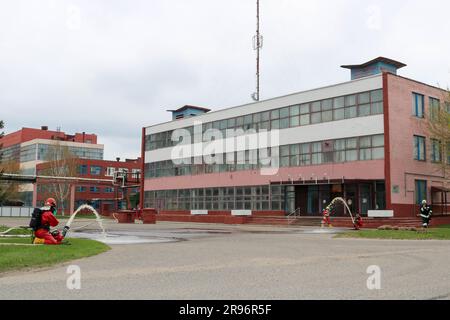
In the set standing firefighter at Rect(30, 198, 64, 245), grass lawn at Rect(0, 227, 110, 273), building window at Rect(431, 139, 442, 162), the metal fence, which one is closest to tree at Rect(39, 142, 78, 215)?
the metal fence

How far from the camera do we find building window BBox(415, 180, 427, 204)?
4050cm

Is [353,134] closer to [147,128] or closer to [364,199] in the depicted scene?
[364,199]

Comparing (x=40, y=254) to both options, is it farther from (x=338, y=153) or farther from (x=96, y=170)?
(x=96, y=170)

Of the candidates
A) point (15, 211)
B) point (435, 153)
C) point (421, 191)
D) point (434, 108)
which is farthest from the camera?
point (15, 211)

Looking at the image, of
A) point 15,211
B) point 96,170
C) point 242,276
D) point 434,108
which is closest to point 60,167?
point 15,211

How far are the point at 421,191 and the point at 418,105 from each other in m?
7.01

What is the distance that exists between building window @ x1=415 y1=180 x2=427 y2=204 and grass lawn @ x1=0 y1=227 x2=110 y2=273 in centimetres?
2998

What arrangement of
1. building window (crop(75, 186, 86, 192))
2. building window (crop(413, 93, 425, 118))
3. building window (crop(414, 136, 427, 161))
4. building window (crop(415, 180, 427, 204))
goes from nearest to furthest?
1. building window (crop(415, 180, 427, 204))
2. building window (crop(414, 136, 427, 161))
3. building window (crop(413, 93, 425, 118))
4. building window (crop(75, 186, 86, 192))

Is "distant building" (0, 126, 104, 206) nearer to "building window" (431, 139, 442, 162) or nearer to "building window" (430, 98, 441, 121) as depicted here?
"building window" (430, 98, 441, 121)

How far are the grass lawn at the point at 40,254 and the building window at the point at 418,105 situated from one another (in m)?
31.8

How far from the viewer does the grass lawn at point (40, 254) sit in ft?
40.1

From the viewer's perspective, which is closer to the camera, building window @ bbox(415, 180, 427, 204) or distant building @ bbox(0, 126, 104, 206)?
building window @ bbox(415, 180, 427, 204)

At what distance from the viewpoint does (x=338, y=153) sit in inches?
1682
